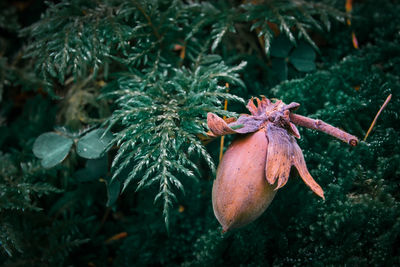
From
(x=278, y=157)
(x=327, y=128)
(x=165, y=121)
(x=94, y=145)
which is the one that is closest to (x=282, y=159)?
(x=278, y=157)

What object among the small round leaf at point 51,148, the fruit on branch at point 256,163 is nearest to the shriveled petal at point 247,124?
the fruit on branch at point 256,163

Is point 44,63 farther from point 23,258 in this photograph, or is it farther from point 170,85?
point 23,258

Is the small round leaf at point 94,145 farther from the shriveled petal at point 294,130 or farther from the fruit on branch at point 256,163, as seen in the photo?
the shriveled petal at point 294,130

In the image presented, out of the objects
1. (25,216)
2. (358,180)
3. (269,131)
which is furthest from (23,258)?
(358,180)

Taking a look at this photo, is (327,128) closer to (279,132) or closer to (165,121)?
(279,132)

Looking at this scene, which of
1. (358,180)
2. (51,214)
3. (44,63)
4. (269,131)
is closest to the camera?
(269,131)

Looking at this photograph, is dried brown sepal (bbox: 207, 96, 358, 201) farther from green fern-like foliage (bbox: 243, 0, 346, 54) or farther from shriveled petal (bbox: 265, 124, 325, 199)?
green fern-like foliage (bbox: 243, 0, 346, 54)

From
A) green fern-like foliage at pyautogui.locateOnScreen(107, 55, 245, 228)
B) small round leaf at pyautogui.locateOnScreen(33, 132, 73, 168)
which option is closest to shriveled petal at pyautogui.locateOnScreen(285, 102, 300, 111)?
green fern-like foliage at pyautogui.locateOnScreen(107, 55, 245, 228)
